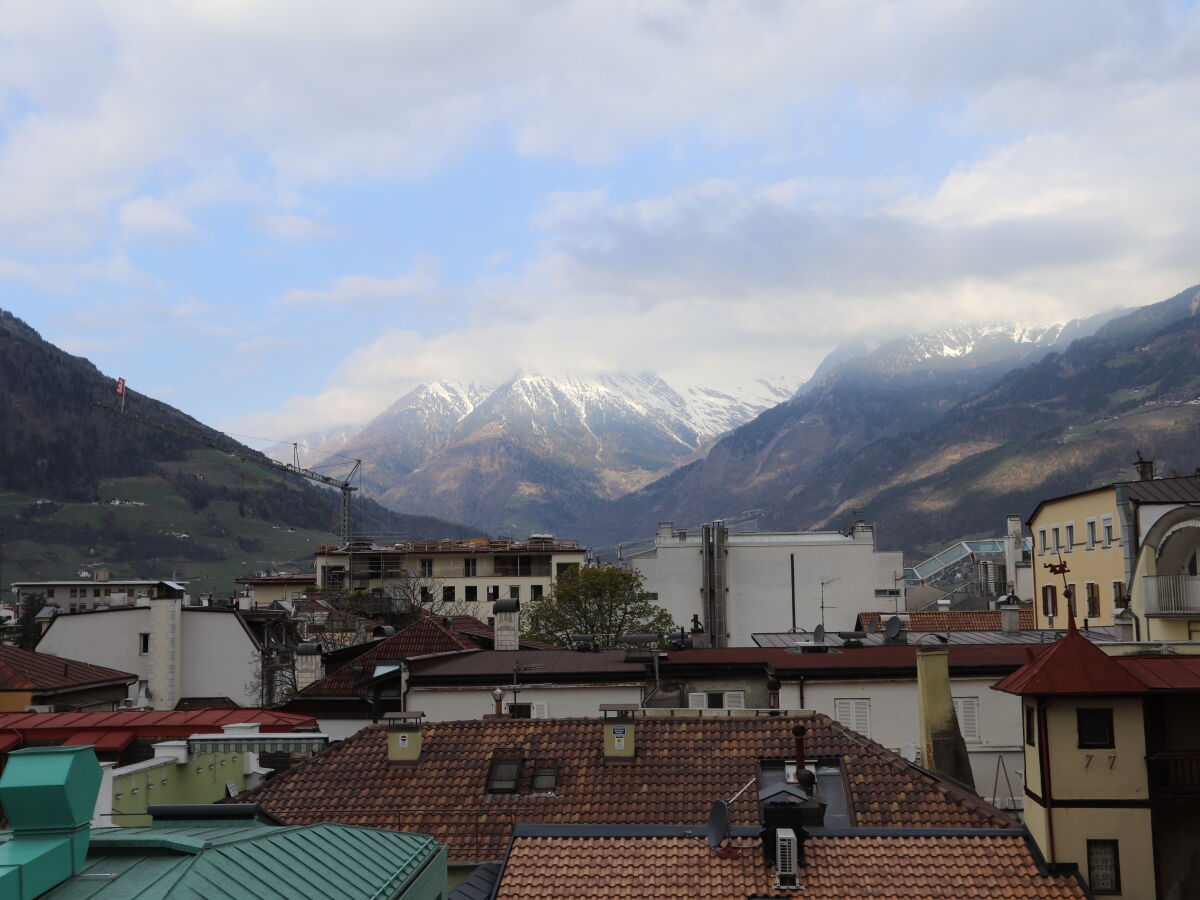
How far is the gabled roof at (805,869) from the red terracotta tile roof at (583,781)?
3667 millimetres

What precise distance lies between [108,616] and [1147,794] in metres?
49.4

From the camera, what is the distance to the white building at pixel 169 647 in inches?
2154

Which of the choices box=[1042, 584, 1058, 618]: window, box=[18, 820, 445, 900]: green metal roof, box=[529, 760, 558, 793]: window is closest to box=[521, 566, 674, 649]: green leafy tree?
box=[1042, 584, 1058, 618]: window

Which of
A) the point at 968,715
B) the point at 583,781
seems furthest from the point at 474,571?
the point at 583,781

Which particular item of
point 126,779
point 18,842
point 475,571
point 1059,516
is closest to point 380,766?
point 126,779

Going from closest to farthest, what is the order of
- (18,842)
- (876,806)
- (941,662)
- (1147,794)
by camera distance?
(18,842), (1147,794), (876,806), (941,662)

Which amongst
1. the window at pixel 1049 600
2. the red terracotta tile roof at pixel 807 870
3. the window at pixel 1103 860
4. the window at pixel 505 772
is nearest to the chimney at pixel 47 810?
the red terracotta tile roof at pixel 807 870

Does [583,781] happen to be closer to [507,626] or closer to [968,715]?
[968,715]

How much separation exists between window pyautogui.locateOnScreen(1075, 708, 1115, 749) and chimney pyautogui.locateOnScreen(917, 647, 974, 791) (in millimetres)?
6785

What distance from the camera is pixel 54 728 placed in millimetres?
24750

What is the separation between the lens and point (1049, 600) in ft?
200

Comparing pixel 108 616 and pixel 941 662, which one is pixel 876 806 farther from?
pixel 108 616

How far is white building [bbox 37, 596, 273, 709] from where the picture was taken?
2154 inches

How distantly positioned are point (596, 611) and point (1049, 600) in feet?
88.8
